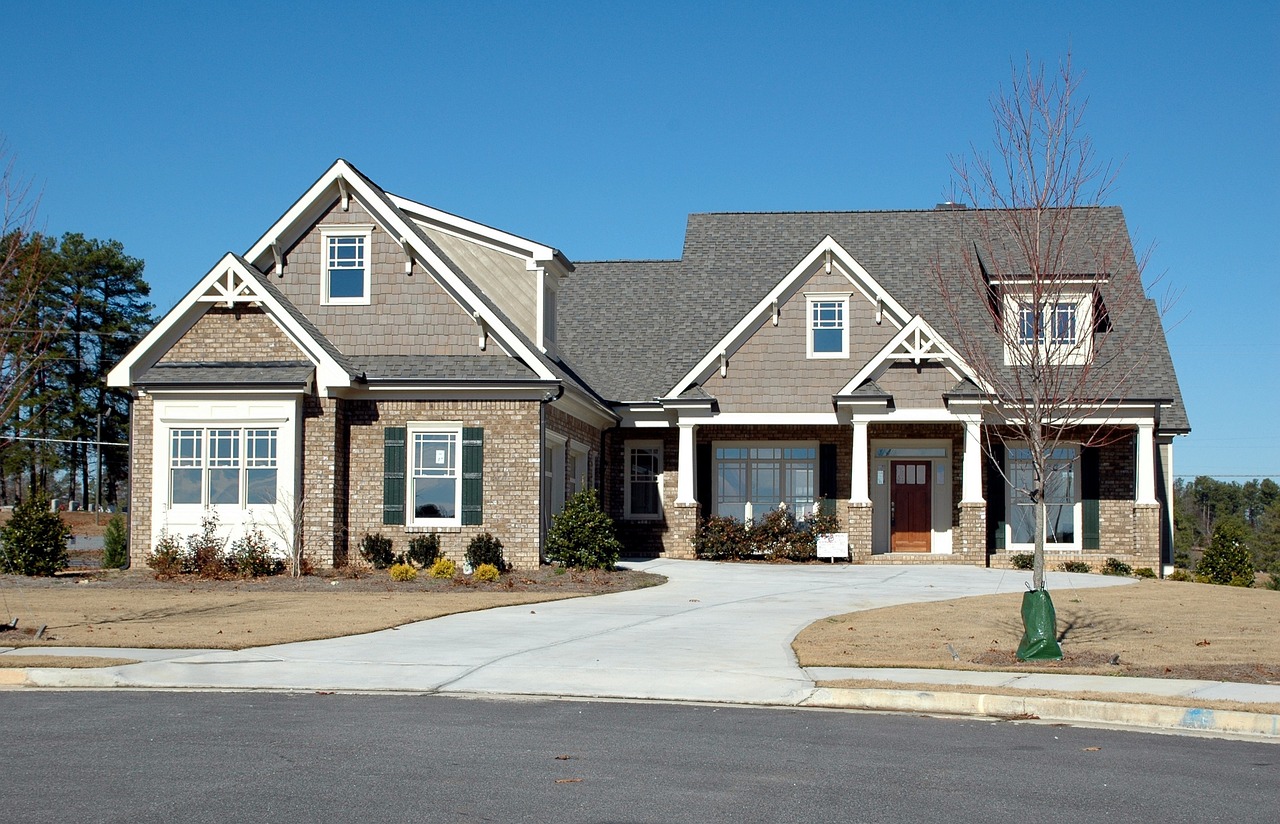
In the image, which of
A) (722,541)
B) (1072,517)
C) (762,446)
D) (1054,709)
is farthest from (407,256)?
(1054,709)

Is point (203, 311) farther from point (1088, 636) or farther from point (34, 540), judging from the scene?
point (1088, 636)

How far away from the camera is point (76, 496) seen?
8081 centimetres

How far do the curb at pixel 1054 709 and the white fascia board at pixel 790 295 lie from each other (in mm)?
19043

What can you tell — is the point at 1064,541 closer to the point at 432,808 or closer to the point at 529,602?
the point at 529,602

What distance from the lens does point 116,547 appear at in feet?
92.3

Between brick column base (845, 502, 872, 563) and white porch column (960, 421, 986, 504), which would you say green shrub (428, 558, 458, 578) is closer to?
brick column base (845, 502, 872, 563)

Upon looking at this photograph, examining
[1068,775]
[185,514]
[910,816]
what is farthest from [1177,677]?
[185,514]

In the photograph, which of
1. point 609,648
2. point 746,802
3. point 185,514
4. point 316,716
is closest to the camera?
point 746,802

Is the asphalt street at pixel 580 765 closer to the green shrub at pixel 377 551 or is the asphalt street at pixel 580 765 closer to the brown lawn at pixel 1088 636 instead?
the brown lawn at pixel 1088 636

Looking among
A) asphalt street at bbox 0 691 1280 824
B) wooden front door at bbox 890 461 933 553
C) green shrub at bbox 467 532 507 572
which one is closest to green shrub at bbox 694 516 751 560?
wooden front door at bbox 890 461 933 553

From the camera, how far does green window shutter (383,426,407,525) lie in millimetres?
25344

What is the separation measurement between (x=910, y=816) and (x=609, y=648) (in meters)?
7.97

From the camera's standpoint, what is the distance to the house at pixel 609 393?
25.0 m

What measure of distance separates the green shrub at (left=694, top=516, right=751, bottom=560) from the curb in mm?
18250
